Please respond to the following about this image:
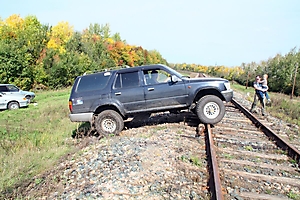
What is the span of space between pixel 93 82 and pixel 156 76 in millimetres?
2073

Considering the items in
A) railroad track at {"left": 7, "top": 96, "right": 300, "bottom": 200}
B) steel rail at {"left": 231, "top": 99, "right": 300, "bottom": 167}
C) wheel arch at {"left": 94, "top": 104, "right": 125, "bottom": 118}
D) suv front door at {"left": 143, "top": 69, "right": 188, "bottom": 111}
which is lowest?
railroad track at {"left": 7, "top": 96, "right": 300, "bottom": 200}

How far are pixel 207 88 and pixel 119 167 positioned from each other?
420 centimetres

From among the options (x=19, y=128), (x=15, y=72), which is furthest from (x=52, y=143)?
(x=15, y=72)

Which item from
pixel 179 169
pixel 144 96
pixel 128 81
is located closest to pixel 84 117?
pixel 128 81

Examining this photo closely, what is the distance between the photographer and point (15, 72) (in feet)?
99.7

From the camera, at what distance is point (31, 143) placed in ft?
31.5

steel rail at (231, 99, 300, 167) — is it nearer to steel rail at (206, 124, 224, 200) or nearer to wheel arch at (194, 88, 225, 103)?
wheel arch at (194, 88, 225, 103)

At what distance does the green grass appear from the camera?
648 cm

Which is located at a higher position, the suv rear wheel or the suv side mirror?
the suv side mirror

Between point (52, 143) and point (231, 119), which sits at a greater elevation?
point (231, 119)

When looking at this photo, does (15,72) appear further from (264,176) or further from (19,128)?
(264,176)

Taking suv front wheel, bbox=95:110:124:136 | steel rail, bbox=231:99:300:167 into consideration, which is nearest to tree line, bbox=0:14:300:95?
steel rail, bbox=231:99:300:167

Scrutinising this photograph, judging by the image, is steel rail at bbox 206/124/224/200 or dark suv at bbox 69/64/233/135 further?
dark suv at bbox 69/64/233/135

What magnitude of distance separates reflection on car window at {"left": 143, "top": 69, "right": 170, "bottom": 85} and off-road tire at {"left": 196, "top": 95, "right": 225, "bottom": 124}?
132 cm
